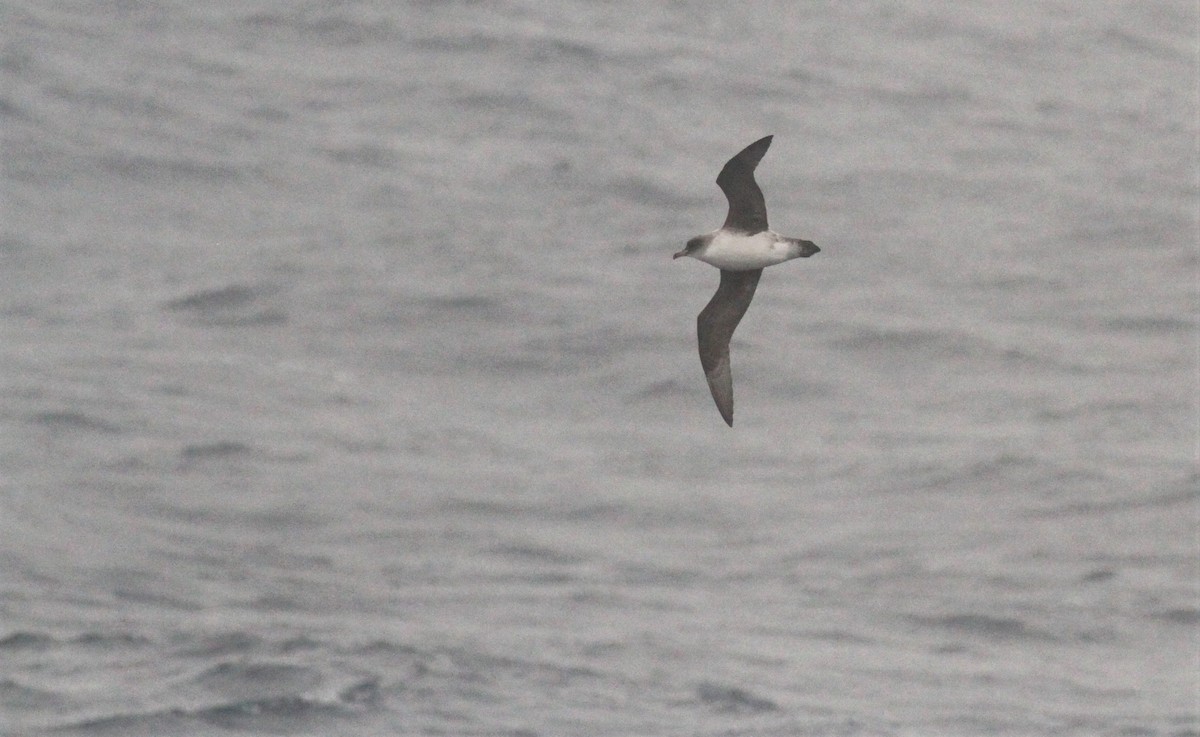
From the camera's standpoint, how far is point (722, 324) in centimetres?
1426

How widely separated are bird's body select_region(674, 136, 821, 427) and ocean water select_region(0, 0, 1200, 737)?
18.0m

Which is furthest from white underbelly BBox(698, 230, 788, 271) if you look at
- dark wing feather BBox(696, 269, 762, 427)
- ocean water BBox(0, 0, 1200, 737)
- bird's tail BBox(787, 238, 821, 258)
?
ocean water BBox(0, 0, 1200, 737)

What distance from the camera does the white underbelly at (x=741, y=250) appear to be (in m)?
13.2

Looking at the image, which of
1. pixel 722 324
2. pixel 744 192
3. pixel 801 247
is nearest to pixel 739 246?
pixel 744 192

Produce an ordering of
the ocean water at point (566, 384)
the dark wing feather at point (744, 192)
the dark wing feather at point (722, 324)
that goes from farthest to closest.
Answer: the ocean water at point (566, 384) → the dark wing feather at point (722, 324) → the dark wing feather at point (744, 192)

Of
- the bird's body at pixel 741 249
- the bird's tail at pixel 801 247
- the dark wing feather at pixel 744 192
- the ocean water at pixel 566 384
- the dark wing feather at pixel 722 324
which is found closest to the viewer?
the bird's tail at pixel 801 247

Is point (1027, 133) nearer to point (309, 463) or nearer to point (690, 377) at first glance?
point (690, 377)

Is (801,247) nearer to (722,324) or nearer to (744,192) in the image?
(744,192)

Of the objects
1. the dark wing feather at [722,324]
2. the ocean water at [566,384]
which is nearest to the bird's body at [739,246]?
the dark wing feather at [722,324]

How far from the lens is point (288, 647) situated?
34.3 meters

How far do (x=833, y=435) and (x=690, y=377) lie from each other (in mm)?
2872

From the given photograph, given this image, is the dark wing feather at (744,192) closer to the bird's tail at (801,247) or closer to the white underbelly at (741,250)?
the white underbelly at (741,250)

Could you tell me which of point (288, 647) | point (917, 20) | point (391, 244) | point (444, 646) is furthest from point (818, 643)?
point (917, 20)

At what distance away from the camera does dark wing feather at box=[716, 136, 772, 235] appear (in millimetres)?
12938
